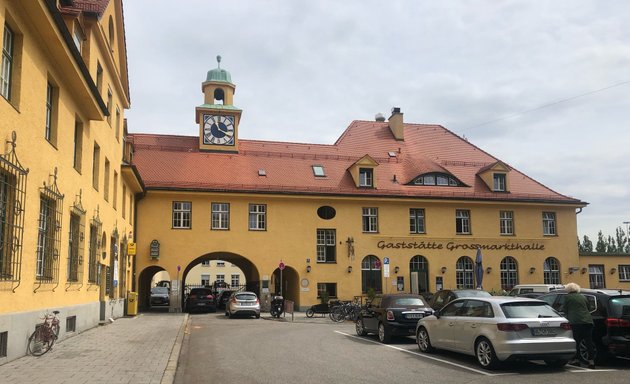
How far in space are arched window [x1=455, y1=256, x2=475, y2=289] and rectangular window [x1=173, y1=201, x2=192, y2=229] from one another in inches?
673

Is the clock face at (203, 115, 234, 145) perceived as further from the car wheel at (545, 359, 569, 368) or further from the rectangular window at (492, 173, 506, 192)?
the car wheel at (545, 359, 569, 368)

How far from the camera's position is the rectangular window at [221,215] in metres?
35.8

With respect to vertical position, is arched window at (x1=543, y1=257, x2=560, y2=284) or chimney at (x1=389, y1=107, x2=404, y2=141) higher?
chimney at (x1=389, y1=107, x2=404, y2=141)

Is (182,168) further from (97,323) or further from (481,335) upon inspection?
(481,335)

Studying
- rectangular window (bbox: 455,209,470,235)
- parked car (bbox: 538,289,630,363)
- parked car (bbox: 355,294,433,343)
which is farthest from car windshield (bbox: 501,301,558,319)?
rectangular window (bbox: 455,209,470,235)

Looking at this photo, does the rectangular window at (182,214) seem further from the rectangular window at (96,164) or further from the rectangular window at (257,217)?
the rectangular window at (96,164)

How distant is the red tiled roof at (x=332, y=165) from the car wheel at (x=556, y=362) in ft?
81.7

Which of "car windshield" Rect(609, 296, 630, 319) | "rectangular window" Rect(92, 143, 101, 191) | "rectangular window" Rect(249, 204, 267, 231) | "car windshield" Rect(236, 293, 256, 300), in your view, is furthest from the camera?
"rectangular window" Rect(249, 204, 267, 231)

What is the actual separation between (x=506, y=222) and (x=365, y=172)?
10150 mm

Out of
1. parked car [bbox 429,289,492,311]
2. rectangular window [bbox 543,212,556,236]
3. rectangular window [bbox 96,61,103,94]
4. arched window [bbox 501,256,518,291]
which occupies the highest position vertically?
rectangular window [bbox 96,61,103,94]

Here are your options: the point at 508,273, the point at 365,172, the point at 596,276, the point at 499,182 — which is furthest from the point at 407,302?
the point at 596,276

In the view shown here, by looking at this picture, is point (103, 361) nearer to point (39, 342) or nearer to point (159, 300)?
point (39, 342)

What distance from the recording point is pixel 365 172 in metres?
38.6

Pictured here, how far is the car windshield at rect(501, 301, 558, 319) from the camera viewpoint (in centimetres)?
1190
